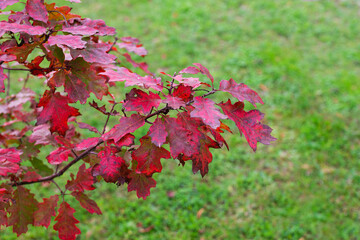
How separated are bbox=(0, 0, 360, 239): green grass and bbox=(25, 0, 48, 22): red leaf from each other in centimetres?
217

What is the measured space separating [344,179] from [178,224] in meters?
1.76

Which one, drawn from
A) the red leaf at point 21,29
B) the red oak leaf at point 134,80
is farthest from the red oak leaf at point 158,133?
the red leaf at point 21,29

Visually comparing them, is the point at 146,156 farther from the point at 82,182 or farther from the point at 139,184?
the point at 82,182

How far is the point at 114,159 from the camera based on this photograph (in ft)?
4.56

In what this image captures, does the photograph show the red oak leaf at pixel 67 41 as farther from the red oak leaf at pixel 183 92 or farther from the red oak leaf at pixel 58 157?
the red oak leaf at pixel 58 157

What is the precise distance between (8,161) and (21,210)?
31cm

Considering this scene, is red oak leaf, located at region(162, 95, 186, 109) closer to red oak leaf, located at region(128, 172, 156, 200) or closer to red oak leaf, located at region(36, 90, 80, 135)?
red oak leaf, located at region(128, 172, 156, 200)

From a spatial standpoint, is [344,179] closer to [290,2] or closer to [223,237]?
[223,237]

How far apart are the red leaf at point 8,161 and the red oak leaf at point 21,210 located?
9.1 inches

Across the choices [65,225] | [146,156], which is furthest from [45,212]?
[146,156]

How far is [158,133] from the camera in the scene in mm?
1247

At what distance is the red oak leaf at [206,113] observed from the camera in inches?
46.3

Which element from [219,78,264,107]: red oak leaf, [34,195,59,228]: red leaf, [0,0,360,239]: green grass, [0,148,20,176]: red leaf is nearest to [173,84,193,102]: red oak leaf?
[219,78,264,107]: red oak leaf

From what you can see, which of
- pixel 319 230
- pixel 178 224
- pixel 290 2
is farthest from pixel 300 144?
pixel 290 2
